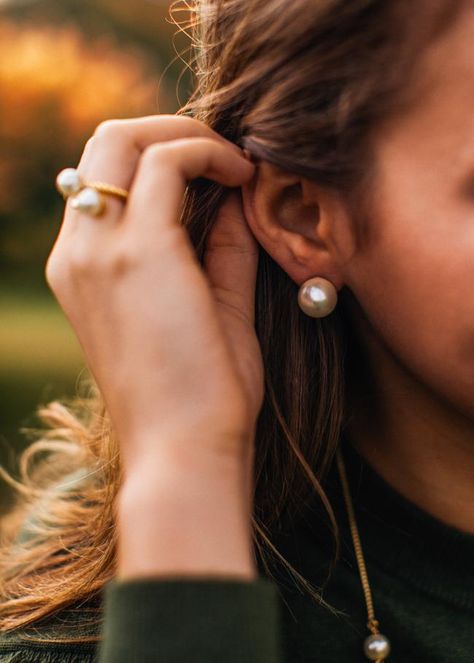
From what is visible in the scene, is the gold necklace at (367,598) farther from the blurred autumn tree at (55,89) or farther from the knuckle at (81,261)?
the blurred autumn tree at (55,89)

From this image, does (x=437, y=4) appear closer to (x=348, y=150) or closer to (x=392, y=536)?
(x=348, y=150)

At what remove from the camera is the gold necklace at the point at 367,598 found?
4.77ft

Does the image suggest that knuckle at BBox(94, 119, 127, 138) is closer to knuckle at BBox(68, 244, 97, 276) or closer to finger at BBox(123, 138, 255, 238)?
finger at BBox(123, 138, 255, 238)

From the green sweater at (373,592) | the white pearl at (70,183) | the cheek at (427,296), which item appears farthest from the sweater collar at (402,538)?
the white pearl at (70,183)

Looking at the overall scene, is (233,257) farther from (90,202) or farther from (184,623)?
(184,623)

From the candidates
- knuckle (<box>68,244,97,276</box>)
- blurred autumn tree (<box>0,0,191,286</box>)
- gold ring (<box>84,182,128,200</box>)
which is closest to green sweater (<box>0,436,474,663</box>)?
knuckle (<box>68,244,97,276</box>)

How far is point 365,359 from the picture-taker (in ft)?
5.38

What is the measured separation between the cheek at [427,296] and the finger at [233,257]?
7.2 inches

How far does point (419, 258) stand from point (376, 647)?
2.11ft

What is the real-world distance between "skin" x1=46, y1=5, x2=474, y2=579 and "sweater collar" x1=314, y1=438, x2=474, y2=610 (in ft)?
0.64

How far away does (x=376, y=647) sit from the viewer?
1.45m

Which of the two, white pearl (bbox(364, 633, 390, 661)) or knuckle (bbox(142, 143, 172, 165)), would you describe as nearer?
knuckle (bbox(142, 143, 172, 165))

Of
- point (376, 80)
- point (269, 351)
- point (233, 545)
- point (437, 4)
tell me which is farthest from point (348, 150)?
point (233, 545)

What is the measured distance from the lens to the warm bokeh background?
11.1 ft
